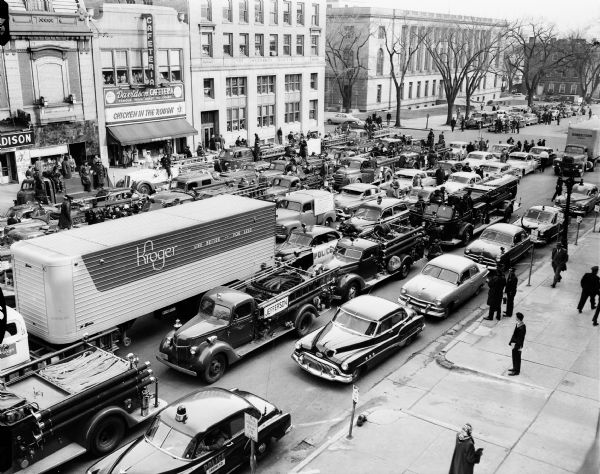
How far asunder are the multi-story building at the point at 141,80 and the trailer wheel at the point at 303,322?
27.5 m

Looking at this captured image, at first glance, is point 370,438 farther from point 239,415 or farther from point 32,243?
point 32,243

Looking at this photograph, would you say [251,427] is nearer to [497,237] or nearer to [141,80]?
[497,237]

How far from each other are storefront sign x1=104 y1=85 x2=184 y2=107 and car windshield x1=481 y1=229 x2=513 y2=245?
27211 millimetres

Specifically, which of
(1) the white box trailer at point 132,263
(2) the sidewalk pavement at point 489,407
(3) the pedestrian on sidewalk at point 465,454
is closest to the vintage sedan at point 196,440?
(2) the sidewalk pavement at point 489,407

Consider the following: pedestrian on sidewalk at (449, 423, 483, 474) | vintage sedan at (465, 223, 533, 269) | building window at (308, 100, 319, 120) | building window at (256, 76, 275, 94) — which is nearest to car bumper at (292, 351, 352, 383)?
pedestrian on sidewalk at (449, 423, 483, 474)

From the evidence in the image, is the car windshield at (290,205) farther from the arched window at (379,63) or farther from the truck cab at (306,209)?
the arched window at (379,63)

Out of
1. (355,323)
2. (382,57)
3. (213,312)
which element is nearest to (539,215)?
(355,323)

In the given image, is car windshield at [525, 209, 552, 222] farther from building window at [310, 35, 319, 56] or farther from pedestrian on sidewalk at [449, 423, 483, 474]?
building window at [310, 35, 319, 56]

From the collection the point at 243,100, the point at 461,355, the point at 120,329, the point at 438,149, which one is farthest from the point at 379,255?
the point at 243,100

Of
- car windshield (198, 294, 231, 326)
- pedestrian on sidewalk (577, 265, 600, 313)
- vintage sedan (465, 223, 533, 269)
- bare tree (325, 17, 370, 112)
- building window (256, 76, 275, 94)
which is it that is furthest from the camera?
bare tree (325, 17, 370, 112)

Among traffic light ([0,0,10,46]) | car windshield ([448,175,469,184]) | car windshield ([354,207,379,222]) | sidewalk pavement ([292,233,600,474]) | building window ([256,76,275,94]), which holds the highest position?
traffic light ([0,0,10,46])

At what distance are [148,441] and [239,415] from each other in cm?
155

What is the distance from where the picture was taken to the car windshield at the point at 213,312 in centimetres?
1498

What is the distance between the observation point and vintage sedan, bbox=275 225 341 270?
2047 centimetres
